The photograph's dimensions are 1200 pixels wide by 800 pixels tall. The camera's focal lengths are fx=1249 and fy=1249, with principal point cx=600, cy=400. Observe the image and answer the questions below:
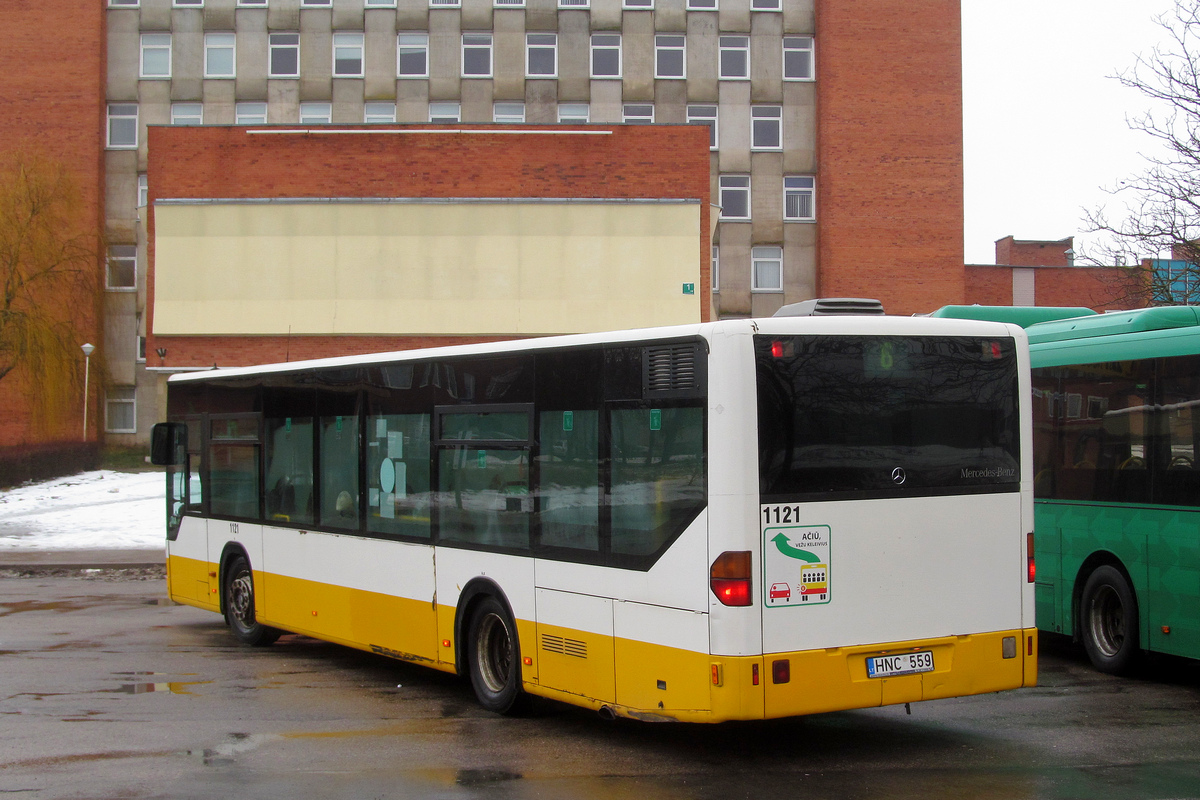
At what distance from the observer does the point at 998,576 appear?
7504 mm

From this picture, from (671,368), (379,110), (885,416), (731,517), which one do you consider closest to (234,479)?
(671,368)

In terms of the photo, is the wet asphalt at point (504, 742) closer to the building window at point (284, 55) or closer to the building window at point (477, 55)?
the building window at point (477, 55)

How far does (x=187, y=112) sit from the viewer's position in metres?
48.4

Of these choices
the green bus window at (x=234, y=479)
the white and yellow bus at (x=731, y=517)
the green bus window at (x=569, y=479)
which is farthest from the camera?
the green bus window at (x=234, y=479)

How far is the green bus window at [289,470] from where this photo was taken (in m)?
11.1

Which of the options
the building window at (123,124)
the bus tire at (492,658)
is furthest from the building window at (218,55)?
the bus tire at (492,658)

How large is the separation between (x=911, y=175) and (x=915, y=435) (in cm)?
4297

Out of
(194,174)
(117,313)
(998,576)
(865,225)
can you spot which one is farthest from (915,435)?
(117,313)

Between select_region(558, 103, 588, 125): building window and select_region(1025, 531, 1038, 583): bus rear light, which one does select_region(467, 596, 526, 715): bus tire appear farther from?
select_region(558, 103, 588, 125): building window

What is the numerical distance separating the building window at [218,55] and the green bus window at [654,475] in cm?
4520

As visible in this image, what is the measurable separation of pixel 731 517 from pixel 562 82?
145ft

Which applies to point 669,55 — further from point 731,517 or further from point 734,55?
point 731,517

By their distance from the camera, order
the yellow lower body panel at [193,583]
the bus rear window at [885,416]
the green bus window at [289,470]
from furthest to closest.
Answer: the yellow lower body panel at [193,583] < the green bus window at [289,470] < the bus rear window at [885,416]

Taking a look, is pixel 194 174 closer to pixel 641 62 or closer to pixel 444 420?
pixel 641 62
